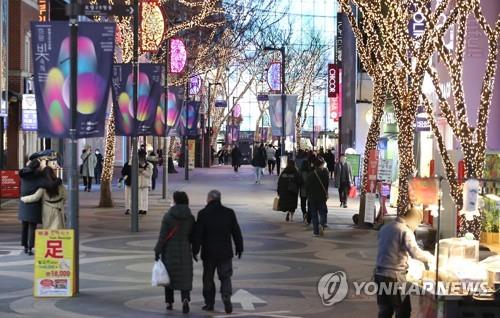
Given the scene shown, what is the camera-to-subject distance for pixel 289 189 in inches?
977

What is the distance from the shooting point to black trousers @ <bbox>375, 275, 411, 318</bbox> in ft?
31.7

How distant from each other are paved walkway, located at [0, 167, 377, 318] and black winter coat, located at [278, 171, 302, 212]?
497mm

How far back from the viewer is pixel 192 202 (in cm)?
3045

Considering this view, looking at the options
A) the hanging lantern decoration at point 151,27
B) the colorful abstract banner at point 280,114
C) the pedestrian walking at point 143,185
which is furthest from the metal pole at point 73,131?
the colorful abstract banner at point 280,114

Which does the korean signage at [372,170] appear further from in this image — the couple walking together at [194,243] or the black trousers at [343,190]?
the couple walking together at [194,243]

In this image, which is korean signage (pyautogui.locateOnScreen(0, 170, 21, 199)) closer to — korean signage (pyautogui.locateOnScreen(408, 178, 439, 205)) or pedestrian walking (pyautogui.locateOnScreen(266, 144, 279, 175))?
korean signage (pyautogui.locateOnScreen(408, 178, 439, 205))

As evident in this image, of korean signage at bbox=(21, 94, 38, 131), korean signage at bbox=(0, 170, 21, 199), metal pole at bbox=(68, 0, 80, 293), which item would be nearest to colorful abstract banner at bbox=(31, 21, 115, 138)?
metal pole at bbox=(68, 0, 80, 293)

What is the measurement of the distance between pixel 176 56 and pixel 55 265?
26.0m

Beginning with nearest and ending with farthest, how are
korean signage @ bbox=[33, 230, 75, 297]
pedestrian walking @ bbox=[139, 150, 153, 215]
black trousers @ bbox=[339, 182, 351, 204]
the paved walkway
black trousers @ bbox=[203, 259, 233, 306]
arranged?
black trousers @ bbox=[203, 259, 233, 306] < the paved walkway < korean signage @ bbox=[33, 230, 75, 297] < pedestrian walking @ bbox=[139, 150, 153, 215] < black trousers @ bbox=[339, 182, 351, 204]

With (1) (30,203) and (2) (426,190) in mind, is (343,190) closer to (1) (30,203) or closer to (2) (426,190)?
(1) (30,203)

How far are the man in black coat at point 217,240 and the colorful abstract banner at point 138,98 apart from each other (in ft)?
38.0

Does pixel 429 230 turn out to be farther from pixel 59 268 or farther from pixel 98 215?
pixel 98 215

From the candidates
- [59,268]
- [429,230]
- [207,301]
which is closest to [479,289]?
[207,301]

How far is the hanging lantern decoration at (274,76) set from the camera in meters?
46.5
